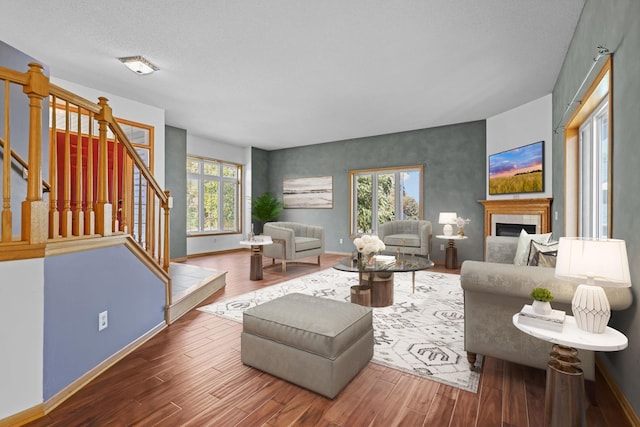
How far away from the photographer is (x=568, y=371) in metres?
1.41

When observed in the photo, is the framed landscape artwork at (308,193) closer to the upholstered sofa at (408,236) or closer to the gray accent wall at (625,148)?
the upholstered sofa at (408,236)

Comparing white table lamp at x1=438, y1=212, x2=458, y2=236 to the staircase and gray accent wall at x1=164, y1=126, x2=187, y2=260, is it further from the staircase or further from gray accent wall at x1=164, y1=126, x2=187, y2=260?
gray accent wall at x1=164, y1=126, x2=187, y2=260

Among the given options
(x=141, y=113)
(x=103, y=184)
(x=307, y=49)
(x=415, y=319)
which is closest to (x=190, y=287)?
(x=103, y=184)

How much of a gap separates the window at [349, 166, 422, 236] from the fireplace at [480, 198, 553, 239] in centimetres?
139

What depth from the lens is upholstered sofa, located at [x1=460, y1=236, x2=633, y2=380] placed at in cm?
173

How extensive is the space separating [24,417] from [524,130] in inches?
245

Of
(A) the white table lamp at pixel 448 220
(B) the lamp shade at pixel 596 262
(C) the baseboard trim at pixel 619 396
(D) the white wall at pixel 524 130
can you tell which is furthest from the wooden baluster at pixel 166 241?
(D) the white wall at pixel 524 130

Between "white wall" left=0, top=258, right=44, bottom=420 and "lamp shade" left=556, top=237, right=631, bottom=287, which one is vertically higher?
"lamp shade" left=556, top=237, right=631, bottom=287

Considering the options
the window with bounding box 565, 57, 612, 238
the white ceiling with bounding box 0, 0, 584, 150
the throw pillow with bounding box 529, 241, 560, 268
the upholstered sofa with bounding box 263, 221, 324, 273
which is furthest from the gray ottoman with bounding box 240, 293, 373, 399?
the upholstered sofa with bounding box 263, 221, 324, 273

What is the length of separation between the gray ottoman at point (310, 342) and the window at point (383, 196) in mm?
4866

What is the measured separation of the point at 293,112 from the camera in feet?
17.7

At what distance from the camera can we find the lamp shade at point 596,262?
4.54 feet

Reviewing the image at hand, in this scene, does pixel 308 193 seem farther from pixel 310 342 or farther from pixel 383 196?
pixel 310 342

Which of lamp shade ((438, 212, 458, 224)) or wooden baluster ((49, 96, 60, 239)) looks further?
lamp shade ((438, 212, 458, 224))
